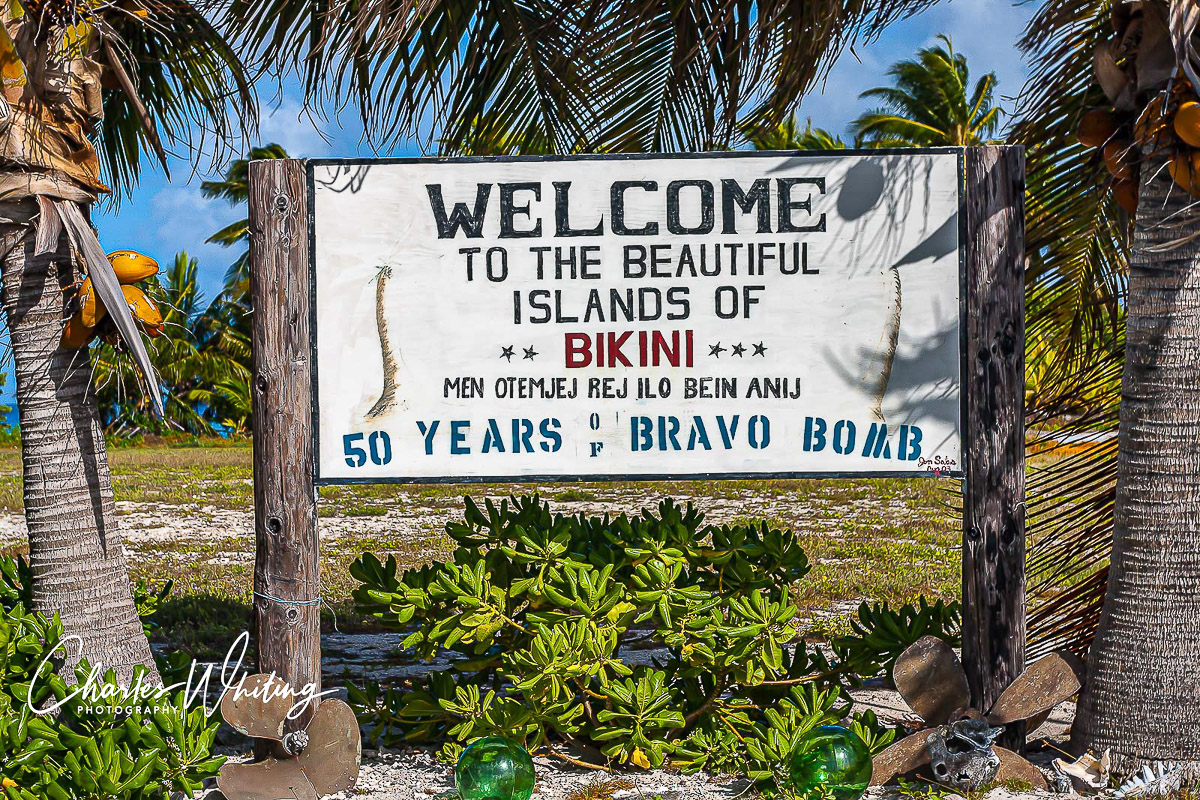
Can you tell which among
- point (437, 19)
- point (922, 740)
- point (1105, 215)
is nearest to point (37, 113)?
point (437, 19)

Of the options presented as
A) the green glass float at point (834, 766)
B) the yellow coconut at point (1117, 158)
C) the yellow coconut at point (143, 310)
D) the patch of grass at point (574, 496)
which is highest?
the yellow coconut at point (1117, 158)

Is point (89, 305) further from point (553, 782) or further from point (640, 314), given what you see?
point (553, 782)

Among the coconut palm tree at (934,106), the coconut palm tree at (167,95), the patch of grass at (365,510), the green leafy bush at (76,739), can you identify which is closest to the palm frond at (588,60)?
the coconut palm tree at (167,95)

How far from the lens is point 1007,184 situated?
3.60 m

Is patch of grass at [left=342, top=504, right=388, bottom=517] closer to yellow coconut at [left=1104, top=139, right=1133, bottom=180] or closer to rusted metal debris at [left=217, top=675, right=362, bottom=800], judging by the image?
rusted metal debris at [left=217, top=675, right=362, bottom=800]

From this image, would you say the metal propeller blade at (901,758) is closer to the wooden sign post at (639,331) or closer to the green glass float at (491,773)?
the wooden sign post at (639,331)

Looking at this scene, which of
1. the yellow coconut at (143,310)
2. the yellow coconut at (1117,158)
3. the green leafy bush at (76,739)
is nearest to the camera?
the green leafy bush at (76,739)

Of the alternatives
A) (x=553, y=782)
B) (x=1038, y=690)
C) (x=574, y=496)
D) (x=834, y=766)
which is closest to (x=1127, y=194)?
(x=1038, y=690)

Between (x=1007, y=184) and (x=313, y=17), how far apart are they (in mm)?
3846

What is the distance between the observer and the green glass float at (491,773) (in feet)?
10.6

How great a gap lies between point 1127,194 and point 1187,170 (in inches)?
15.0

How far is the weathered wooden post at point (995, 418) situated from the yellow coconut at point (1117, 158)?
12.5 inches

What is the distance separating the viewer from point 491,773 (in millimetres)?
3242

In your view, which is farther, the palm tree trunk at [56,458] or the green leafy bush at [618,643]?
the palm tree trunk at [56,458]
